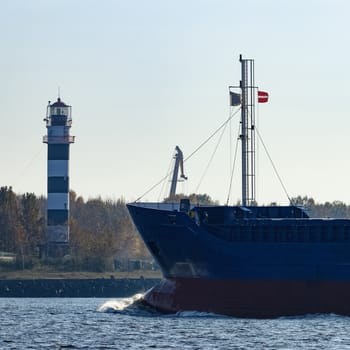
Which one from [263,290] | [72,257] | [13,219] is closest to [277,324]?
[263,290]

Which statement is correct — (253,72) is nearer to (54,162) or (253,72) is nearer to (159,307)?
(159,307)

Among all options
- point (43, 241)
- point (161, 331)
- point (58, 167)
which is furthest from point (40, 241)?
point (161, 331)

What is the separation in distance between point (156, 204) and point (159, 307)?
6.03 metres

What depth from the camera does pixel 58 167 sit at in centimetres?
13025

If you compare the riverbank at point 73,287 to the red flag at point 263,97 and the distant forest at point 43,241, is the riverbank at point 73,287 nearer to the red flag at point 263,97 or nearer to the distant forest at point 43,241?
the distant forest at point 43,241

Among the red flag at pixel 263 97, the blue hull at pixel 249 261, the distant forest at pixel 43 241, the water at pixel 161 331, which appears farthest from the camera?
the distant forest at pixel 43 241

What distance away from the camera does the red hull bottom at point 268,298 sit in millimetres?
78875

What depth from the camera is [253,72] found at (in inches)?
3452

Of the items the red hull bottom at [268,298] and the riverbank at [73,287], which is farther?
the riverbank at [73,287]

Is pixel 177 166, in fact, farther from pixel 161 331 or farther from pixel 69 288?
pixel 161 331

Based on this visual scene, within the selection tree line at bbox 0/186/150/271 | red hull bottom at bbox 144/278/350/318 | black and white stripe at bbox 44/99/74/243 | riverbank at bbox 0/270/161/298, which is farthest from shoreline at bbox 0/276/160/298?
red hull bottom at bbox 144/278/350/318

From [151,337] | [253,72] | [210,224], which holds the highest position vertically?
[253,72]

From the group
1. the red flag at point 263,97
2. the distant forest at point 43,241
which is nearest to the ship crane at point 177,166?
the distant forest at point 43,241

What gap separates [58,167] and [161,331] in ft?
200
